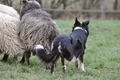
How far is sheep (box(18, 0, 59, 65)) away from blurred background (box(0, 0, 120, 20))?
12170mm

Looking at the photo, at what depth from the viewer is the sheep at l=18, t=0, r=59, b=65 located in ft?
24.1

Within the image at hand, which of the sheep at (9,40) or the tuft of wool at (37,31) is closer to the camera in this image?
the tuft of wool at (37,31)

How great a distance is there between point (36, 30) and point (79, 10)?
1314 centimetres

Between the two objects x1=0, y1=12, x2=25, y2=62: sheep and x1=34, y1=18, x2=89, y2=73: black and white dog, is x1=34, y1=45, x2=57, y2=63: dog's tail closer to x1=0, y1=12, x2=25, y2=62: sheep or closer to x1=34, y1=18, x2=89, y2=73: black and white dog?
x1=34, y1=18, x2=89, y2=73: black and white dog

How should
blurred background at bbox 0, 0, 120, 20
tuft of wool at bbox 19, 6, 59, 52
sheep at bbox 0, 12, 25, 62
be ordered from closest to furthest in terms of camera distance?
tuft of wool at bbox 19, 6, 59, 52 → sheep at bbox 0, 12, 25, 62 → blurred background at bbox 0, 0, 120, 20

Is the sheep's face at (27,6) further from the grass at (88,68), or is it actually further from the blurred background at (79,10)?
the blurred background at (79,10)

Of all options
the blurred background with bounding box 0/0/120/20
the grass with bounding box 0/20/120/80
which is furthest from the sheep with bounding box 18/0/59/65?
the blurred background with bounding box 0/0/120/20

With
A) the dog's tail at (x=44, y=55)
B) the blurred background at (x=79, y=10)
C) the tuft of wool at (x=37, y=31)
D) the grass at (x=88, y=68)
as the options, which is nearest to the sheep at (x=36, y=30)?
the tuft of wool at (x=37, y=31)

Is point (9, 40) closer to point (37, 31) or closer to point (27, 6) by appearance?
point (37, 31)

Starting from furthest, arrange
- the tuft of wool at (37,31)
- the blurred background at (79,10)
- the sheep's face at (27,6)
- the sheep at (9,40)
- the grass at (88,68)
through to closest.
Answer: the blurred background at (79,10) < the sheep's face at (27,6) < the sheep at (9,40) < the tuft of wool at (37,31) < the grass at (88,68)

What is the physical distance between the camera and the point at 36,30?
24.3 feet

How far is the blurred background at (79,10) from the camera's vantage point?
2041 centimetres

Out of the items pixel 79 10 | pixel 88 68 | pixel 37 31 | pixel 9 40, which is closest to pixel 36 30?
pixel 37 31

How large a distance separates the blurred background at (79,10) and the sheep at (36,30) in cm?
1217
